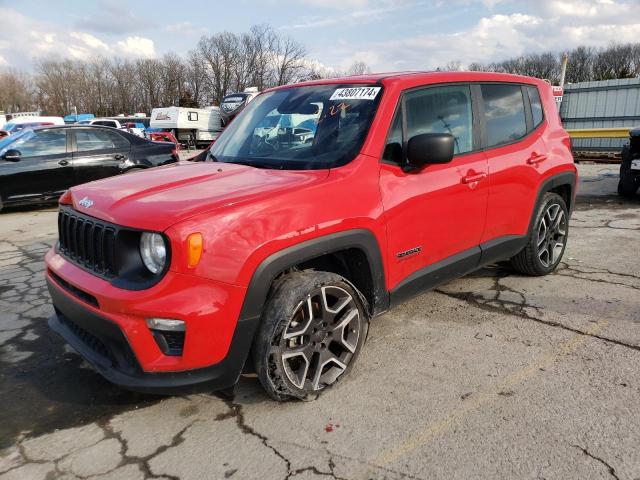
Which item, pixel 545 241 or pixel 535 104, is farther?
pixel 545 241

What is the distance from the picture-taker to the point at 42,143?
883 centimetres

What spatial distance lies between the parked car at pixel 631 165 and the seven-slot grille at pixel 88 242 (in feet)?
29.3

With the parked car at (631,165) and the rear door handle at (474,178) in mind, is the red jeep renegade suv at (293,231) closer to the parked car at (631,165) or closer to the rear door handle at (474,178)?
the rear door handle at (474,178)

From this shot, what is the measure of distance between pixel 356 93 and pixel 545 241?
2.50 metres

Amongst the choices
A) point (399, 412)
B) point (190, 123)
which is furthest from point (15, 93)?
point (399, 412)

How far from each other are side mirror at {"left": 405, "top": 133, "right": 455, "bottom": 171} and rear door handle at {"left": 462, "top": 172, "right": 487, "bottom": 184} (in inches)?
20.9

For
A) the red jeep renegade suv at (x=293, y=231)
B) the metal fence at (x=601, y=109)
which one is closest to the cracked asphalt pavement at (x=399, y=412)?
the red jeep renegade suv at (x=293, y=231)

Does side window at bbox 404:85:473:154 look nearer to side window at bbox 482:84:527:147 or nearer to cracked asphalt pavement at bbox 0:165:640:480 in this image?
side window at bbox 482:84:527:147

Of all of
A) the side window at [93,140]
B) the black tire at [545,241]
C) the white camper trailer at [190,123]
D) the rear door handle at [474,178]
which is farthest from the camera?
the white camper trailer at [190,123]

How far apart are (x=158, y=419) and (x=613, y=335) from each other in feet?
9.99

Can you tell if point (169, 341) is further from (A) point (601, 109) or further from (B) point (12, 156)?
(A) point (601, 109)

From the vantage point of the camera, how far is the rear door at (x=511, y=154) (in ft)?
Result: 12.1

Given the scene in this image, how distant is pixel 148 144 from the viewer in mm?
9555

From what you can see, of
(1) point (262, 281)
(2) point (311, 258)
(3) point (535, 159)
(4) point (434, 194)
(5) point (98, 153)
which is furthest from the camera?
(5) point (98, 153)
